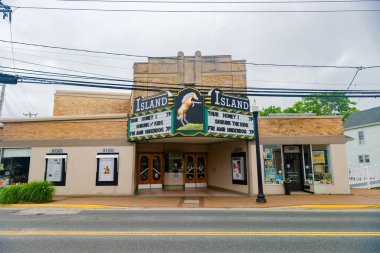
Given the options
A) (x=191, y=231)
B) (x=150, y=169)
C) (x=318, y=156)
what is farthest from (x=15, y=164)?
(x=318, y=156)

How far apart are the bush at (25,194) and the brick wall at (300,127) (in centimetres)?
1358

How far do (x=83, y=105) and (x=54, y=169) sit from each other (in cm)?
945

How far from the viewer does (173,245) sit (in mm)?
5934

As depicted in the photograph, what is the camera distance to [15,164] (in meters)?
15.5

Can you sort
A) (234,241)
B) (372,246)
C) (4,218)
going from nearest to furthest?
1. (372,246)
2. (234,241)
3. (4,218)

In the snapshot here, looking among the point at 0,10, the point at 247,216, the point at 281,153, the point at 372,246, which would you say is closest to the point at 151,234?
the point at 247,216

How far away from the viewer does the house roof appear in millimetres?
28794

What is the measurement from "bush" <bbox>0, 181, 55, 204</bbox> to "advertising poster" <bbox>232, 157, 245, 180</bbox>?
38.5 ft

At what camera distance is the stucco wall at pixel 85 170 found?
1502cm

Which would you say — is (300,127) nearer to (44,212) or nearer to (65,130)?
(44,212)

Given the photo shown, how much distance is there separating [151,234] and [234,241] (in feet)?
7.86

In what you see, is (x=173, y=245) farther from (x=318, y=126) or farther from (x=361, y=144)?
→ (x=361, y=144)

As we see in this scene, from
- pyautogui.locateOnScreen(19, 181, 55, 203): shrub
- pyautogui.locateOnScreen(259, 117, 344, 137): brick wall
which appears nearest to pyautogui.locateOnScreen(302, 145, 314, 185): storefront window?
pyautogui.locateOnScreen(259, 117, 344, 137): brick wall

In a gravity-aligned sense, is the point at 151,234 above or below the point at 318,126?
below
